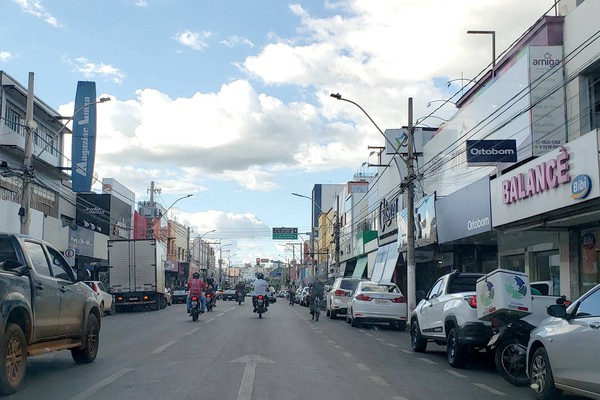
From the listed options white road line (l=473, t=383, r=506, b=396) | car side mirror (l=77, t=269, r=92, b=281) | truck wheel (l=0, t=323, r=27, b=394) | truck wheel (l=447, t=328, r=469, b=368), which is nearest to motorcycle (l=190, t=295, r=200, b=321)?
car side mirror (l=77, t=269, r=92, b=281)

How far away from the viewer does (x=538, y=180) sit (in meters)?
15.8

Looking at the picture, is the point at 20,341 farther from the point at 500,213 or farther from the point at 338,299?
the point at 338,299

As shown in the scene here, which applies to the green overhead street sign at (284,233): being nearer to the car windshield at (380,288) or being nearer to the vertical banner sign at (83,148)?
the vertical banner sign at (83,148)

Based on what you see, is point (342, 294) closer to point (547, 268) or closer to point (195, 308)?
point (195, 308)

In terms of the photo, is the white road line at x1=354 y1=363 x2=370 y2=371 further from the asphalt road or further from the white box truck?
the white box truck

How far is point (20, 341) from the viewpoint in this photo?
8086 mm

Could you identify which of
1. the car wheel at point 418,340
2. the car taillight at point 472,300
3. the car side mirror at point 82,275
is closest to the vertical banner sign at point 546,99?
the car wheel at point 418,340

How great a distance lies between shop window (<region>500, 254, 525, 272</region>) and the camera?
22.3 metres

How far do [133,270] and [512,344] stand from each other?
28.7m

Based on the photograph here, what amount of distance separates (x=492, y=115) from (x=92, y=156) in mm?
21890

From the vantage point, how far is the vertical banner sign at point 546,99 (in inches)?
712

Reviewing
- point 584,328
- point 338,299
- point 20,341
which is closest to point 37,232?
point 338,299

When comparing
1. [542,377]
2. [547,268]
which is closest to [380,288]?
[547,268]

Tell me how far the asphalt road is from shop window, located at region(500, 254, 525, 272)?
7889mm
